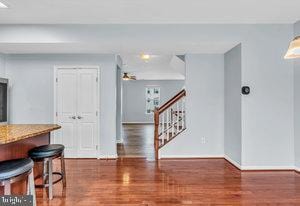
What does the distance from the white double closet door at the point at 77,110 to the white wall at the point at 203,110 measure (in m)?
1.64

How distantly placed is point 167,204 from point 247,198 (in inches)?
40.6

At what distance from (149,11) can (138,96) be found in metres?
10.2

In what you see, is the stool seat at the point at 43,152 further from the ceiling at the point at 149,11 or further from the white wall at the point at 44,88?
the white wall at the point at 44,88

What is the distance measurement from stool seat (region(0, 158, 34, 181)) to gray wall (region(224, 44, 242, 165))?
3459mm

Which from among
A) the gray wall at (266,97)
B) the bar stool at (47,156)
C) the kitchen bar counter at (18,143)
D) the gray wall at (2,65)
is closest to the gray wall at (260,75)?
the gray wall at (266,97)

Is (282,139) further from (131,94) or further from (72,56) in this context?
(131,94)

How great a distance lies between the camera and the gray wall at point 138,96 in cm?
1362

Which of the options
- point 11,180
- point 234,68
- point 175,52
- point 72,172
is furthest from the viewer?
point 175,52

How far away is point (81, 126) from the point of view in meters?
5.29

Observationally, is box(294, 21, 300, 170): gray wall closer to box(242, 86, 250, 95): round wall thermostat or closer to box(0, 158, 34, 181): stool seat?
box(242, 86, 250, 95): round wall thermostat

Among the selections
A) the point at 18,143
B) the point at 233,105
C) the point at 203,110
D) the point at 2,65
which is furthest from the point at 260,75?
the point at 2,65

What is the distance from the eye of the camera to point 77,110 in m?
5.29

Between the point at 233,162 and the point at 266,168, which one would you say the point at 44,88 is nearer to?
the point at 233,162

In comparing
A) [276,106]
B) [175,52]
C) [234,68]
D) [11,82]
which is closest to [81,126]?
[11,82]
